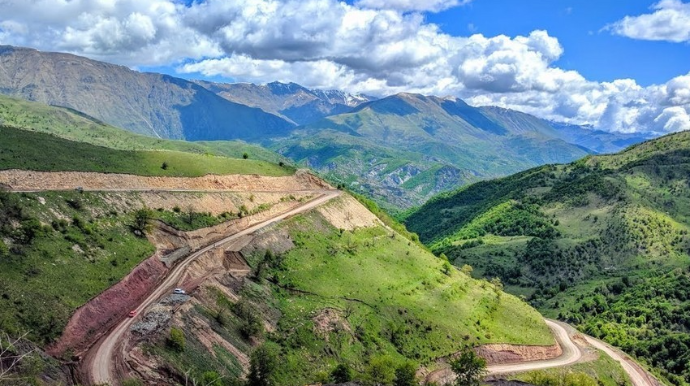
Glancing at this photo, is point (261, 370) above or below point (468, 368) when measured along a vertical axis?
above

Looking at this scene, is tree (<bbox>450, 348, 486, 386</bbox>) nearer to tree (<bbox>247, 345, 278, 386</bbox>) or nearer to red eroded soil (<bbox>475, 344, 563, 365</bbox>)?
tree (<bbox>247, 345, 278, 386</bbox>)

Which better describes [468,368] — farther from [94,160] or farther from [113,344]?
[94,160]

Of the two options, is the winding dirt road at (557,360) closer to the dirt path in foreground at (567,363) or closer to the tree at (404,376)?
the dirt path in foreground at (567,363)

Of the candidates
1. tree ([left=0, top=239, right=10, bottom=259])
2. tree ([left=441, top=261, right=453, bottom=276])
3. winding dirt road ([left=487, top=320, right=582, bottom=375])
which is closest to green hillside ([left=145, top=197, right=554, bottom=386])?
tree ([left=441, top=261, right=453, bottom=276])

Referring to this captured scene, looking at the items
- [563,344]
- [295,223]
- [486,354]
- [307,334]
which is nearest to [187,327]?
[307,334]

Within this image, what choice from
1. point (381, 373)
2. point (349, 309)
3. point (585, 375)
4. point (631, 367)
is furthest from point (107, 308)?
point (631, 367)

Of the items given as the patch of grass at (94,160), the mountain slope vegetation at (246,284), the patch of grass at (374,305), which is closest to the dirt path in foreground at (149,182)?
the patch of grass at (94,160)
